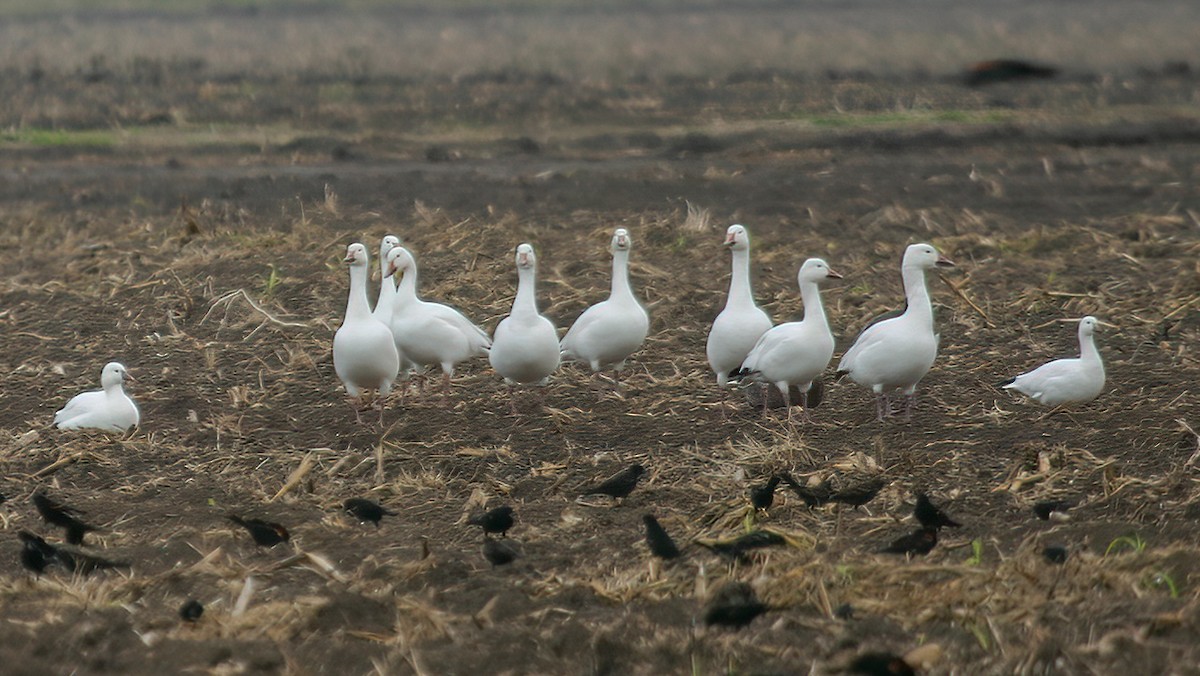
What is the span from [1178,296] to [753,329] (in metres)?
4.14

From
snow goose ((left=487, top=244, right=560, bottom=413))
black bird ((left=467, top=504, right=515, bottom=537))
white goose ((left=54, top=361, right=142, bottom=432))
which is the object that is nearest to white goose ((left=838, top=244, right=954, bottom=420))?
snow goose ((left=487, top=244, right=560, bottom=413))

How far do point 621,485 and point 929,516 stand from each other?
61.7 inches

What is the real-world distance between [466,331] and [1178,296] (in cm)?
555

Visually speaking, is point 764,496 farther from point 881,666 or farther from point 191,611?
point 191,611

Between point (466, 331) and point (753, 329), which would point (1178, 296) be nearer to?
point (753, 329)

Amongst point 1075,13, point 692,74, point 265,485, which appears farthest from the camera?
point 1075,13

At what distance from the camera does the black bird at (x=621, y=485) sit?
315 inches

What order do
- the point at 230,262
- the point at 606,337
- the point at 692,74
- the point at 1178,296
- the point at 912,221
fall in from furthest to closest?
1. the point at 692,74
2. the point at 912,221
3. the point at 230,262
4. the point at 1178,296
5. the point at 606,337

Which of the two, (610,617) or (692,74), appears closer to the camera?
(610,617)

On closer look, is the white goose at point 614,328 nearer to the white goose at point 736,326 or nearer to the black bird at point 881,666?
the white goose at point 736,326

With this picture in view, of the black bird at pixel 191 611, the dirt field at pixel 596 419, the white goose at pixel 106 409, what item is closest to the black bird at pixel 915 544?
the dirt field at pixel 596 419

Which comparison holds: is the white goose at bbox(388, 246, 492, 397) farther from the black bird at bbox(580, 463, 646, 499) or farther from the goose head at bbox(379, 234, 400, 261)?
the black bird at bbox(580, 463, 646, 499)

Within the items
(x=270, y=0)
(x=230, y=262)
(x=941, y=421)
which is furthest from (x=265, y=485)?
(x=270, y=0)

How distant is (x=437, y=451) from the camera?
909 centimetres
